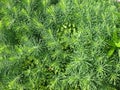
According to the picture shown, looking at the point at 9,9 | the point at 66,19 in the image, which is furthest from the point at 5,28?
the point at 66,19

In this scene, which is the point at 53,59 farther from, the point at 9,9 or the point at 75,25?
the point at 9,9

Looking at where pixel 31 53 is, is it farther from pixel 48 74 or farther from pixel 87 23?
pixel 87 23

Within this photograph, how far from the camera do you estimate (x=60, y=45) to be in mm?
3250

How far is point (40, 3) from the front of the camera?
362 centimetres

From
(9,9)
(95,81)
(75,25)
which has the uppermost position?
(9,9)

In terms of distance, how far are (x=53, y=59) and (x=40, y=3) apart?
2.43 ft

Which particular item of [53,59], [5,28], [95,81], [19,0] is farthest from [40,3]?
[95,81]

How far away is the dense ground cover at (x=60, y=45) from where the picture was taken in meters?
3.11

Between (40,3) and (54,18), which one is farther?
(40,3)

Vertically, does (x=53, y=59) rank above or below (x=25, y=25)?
below

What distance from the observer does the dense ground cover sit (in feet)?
10.2

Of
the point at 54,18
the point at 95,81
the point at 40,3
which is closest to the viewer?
the point at 95,81

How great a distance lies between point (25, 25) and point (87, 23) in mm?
689

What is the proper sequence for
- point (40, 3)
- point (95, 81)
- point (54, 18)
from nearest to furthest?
point (95, 81)
point (54, 18)
point (40, 3)
